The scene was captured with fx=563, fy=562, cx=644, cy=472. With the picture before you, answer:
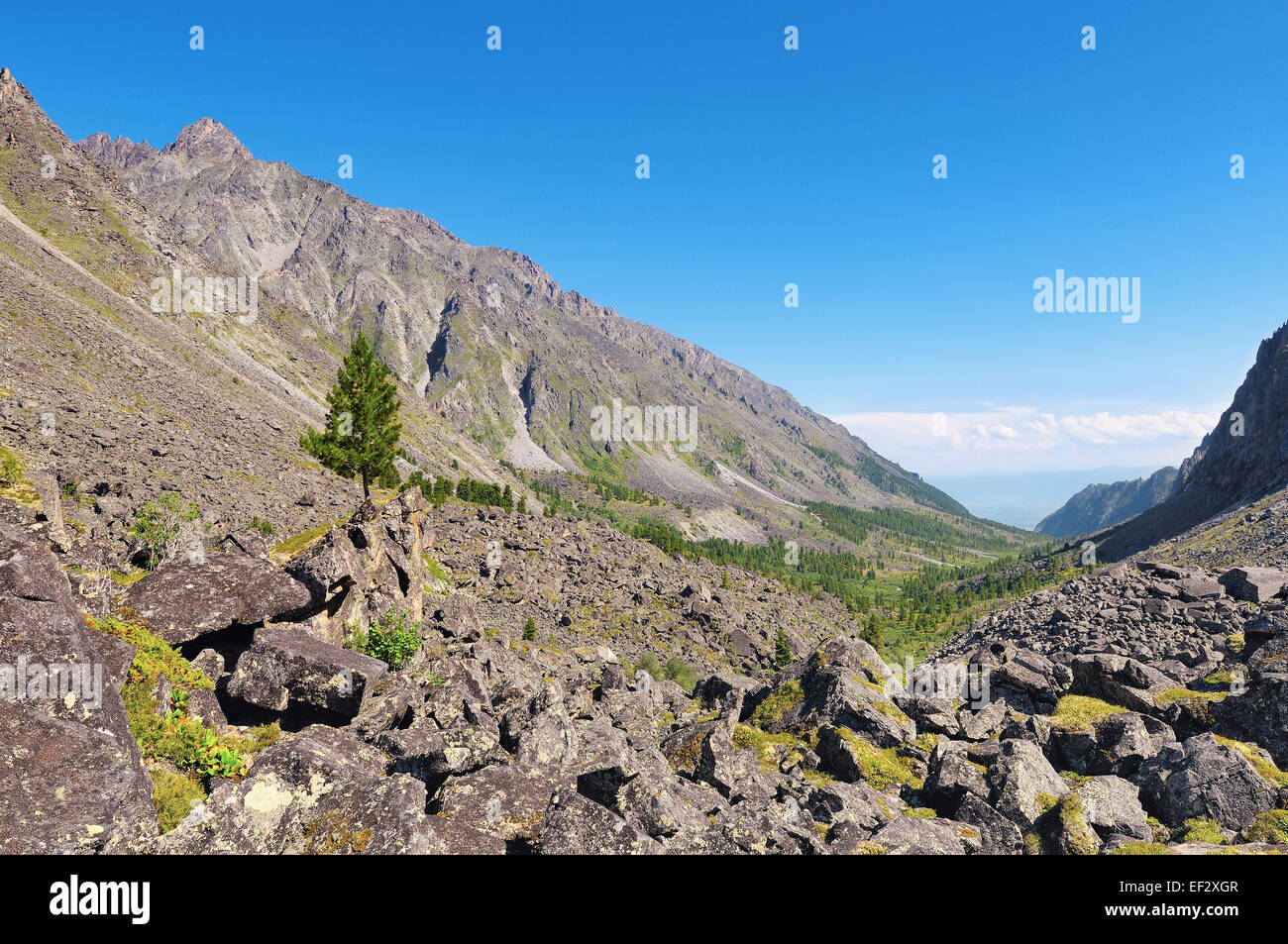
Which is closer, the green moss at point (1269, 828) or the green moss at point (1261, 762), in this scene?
the green moss at point (1269, 828)

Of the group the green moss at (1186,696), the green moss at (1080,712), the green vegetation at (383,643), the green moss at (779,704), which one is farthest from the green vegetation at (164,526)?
the green moss at (1186,696)

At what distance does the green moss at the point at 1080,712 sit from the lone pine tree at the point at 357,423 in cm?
5285

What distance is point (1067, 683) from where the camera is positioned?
29.4 m

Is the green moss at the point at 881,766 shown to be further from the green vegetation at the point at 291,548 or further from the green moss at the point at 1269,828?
the green vegetation at the point at 291,548

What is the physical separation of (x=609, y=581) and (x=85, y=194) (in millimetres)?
226910

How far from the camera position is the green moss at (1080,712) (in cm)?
2169

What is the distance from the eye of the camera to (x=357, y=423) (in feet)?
176

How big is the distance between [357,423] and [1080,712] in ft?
186

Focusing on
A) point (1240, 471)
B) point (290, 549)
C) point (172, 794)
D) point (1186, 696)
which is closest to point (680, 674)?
point (290, 549)

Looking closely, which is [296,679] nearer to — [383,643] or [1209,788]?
[383,643]

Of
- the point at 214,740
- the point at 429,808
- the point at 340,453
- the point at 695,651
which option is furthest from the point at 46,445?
the point at 695,651
